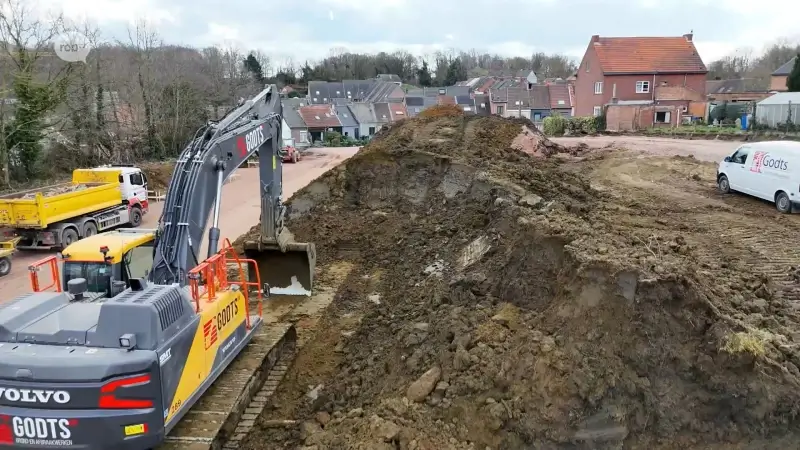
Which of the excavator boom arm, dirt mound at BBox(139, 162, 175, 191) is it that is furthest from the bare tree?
the excavator boom arm

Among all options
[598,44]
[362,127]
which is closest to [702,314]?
[598,44]

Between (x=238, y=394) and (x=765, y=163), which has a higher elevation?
(x=765, y=163)

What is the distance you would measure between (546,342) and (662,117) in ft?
133

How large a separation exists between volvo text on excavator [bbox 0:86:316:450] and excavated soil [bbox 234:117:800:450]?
140 centimetres

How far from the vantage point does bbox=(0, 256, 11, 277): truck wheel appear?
14.2 metres

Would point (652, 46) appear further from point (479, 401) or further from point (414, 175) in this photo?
point (479, 401)

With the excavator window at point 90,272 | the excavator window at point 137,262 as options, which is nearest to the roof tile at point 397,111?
the excavator window at point 137,262

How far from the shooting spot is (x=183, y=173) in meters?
7.13

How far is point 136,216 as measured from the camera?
65.4 feet

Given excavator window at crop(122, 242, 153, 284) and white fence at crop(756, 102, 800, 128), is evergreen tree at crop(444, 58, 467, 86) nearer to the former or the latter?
white fence at crop(756, 102, 800, 128)

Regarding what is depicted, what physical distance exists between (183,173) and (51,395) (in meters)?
3.01

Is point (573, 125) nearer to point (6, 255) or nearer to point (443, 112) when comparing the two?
point (443, 112)

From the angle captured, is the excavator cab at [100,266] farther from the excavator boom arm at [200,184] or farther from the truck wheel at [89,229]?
the truck wheel at [89,229]

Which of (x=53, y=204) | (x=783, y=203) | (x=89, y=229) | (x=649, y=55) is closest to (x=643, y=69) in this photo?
(x=649, y=55)
